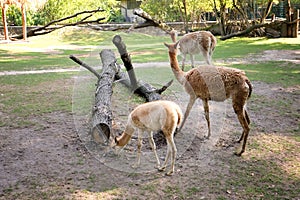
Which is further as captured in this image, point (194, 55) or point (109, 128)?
point (194, 55)

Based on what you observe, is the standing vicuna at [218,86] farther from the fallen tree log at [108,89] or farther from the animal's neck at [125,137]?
the animal's neck at [125,137]

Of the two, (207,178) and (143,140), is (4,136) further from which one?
(207,178)

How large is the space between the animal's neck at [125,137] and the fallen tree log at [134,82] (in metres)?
0.43

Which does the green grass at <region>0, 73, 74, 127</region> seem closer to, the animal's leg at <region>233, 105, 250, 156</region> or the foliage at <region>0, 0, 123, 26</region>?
the animal's leg at <region>233, 105, 250, 156</region>

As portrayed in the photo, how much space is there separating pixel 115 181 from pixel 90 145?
2.26ft

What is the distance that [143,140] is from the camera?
4508mm

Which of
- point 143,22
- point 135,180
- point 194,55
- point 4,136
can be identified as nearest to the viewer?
point 143,22

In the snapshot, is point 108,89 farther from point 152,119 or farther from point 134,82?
point 152,119

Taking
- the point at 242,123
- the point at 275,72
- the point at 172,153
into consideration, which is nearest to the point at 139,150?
the point at 172,153

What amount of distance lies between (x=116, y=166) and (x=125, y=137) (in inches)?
18.9

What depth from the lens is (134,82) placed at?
156 inches

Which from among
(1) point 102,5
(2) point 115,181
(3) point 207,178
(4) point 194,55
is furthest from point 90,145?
(1) point 102,5

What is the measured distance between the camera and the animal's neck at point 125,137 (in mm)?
4039

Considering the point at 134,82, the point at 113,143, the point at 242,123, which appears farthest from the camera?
the point at 242,123
